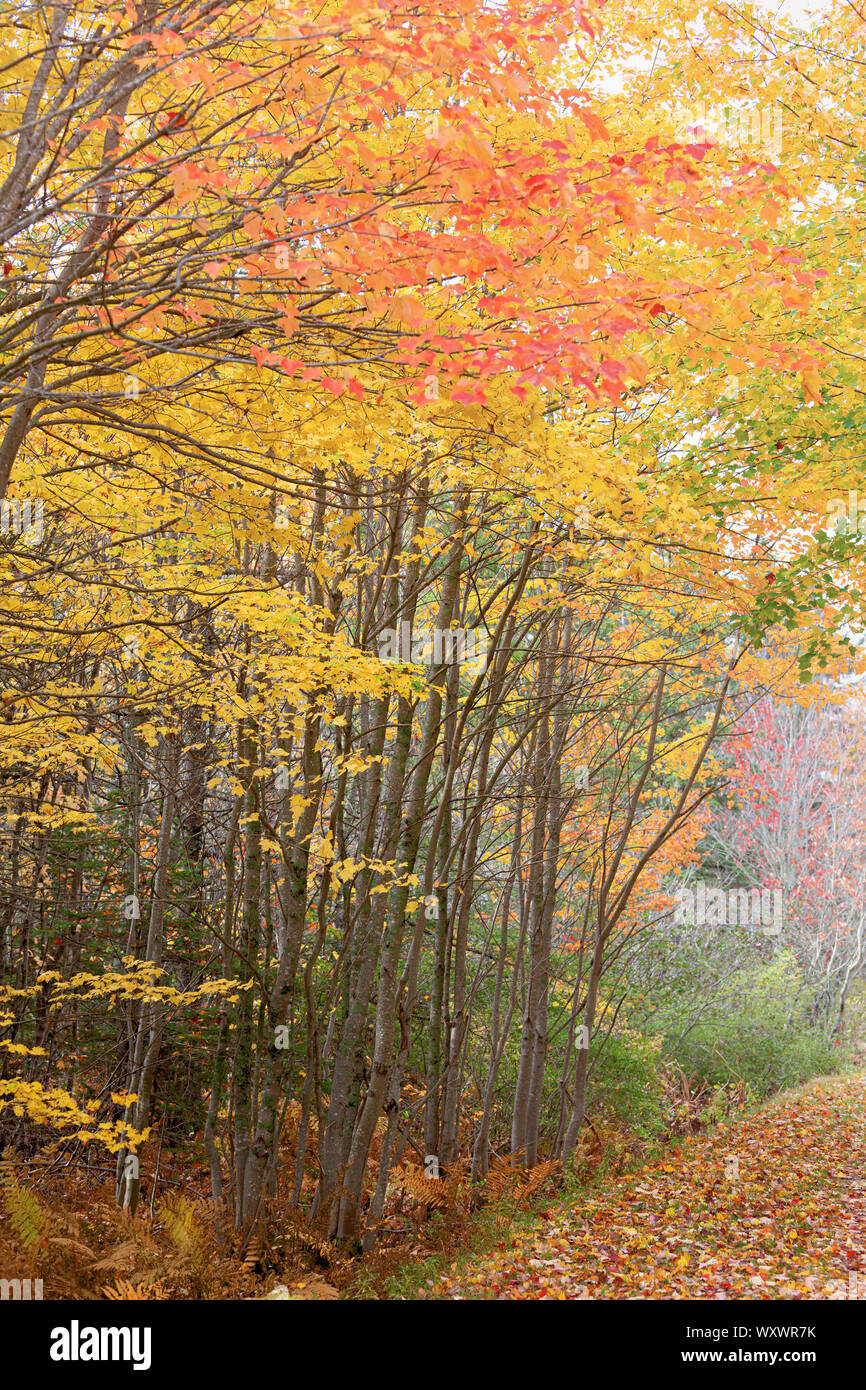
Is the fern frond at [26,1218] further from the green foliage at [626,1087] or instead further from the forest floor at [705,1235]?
the green foliage at [626,1087]

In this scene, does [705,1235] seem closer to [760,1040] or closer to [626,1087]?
[626,1087]

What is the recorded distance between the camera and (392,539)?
732cm

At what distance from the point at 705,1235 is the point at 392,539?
5.55 m

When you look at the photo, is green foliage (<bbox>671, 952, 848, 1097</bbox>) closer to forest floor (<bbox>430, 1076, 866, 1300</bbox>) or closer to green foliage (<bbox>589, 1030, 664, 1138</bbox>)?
green foliage (<bbox>589, 1030, 664, 1138</bbox>)

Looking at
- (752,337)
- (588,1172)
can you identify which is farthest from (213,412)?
(588,1172)

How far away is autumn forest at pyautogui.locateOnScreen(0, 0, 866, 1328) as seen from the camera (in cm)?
342

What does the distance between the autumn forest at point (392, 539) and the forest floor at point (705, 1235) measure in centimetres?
7

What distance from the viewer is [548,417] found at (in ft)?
24.3

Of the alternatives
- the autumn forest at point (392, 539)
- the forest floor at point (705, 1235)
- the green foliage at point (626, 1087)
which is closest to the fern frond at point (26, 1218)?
the autumn forest at point (392, 539)

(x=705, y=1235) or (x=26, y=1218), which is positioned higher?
(x=26, y=1218)

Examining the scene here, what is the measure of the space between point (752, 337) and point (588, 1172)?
8208mm

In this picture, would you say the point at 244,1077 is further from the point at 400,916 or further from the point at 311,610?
the point at 311,610

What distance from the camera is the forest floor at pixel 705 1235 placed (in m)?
5.96

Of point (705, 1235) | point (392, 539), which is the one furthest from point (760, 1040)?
point (392, 539)
